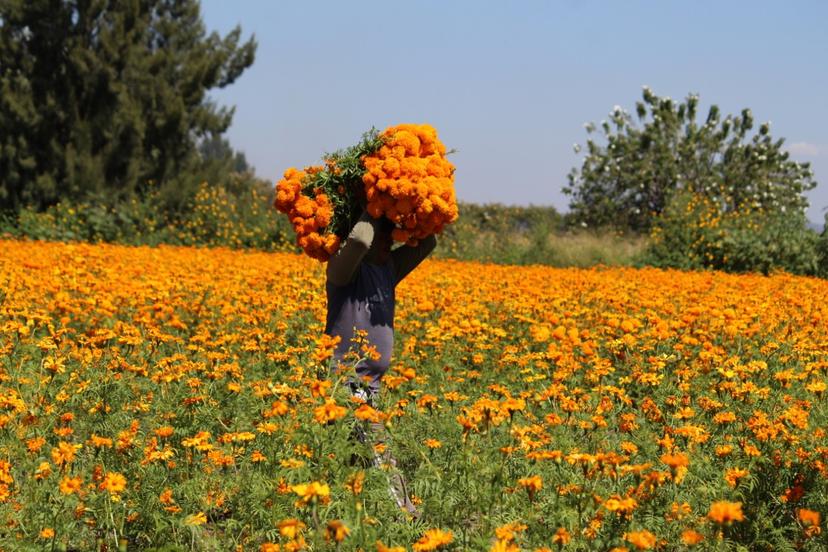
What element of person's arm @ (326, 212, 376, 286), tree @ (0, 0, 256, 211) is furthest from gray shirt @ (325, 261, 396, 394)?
tree @ (0, 0, 256, 211)

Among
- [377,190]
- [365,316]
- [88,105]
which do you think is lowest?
[365,316]

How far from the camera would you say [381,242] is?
4.23 m

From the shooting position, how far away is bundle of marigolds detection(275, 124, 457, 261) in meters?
3.91

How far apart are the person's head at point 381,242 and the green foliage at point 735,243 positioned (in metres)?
12.6

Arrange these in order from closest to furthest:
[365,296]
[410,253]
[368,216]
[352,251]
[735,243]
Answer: [352,251] → [368,216] → [365,296] → [410,253] → [735,243]

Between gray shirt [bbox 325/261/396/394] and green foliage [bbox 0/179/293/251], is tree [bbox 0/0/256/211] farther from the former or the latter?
gray shirt [bbox 325/261/396/394]

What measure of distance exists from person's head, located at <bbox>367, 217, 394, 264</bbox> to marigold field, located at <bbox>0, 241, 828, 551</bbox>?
617 millimetres

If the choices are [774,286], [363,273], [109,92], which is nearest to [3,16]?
[109,92]

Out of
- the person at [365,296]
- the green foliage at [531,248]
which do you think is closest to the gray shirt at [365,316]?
the person at [365,296]

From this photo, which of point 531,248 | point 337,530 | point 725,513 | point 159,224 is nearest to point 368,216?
point 337,530

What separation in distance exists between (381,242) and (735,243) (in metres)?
13.2

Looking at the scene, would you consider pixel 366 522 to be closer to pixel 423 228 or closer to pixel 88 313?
pixel 423 228

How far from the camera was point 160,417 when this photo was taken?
4.16 meters

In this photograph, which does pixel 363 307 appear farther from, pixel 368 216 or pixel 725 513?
pixel 725 513
